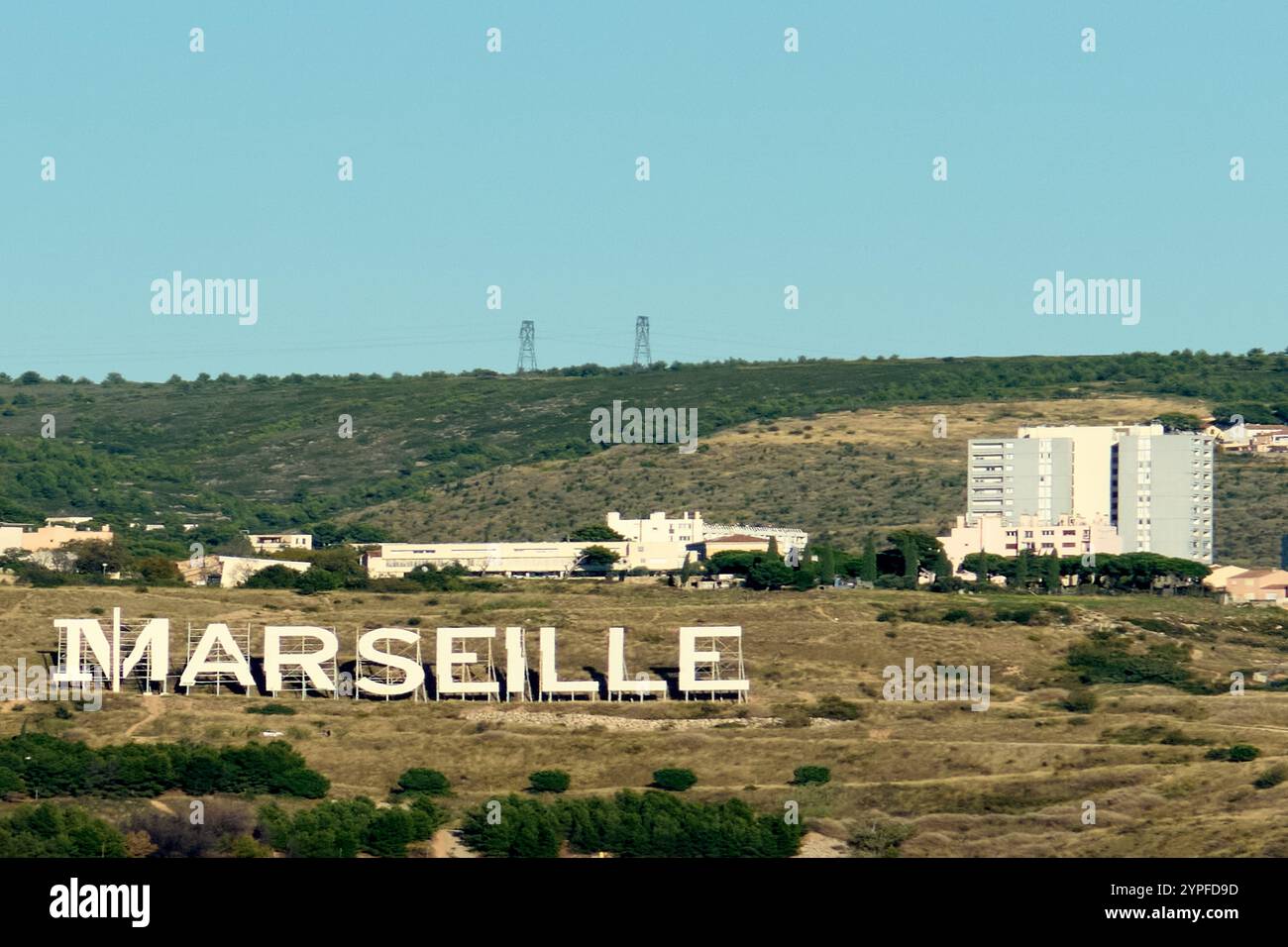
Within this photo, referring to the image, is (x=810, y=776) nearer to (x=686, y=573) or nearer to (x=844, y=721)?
(x=844, y=721)

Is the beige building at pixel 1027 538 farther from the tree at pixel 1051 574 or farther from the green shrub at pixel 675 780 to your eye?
the green shrub at pixel 675 780

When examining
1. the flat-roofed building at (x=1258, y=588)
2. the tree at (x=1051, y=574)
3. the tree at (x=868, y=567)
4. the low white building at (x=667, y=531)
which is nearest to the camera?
the tree at (x=868, y=567)

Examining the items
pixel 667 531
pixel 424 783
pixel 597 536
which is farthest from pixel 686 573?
pixel 424 783

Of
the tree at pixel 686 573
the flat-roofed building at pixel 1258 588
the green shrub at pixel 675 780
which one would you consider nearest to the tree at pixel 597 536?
the tree at pixel 686 573

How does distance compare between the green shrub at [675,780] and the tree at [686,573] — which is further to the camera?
the tree at [686,573]

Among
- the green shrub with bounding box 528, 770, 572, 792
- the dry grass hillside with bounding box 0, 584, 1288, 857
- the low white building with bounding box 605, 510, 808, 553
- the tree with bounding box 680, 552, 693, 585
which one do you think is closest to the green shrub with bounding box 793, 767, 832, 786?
the dry grass hillside with bounding box 0, 584, 1288, 857
